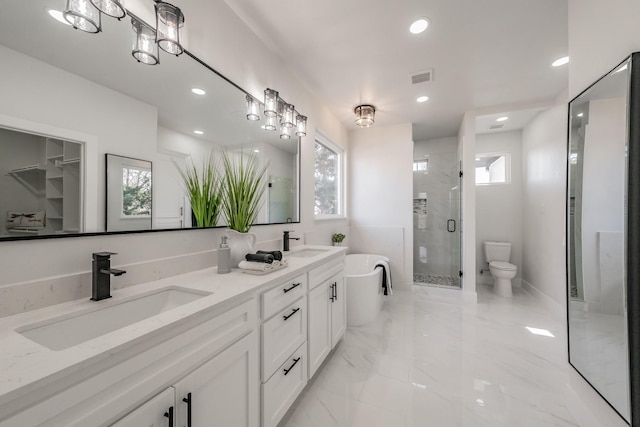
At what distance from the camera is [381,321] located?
2807 mm

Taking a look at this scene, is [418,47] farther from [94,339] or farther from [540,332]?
[540,332]

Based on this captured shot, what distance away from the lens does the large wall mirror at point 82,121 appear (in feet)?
2.63

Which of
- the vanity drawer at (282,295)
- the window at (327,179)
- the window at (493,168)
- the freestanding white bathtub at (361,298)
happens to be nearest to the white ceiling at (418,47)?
the window at (327,179)

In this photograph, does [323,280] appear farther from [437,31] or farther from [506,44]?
[506,44]

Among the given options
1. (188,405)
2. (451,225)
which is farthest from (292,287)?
(451,225)

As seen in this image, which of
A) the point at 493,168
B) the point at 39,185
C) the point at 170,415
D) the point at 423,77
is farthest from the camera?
the point at 493,168

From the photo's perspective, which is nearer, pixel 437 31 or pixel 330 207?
pixel 437 31

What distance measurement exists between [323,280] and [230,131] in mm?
1262

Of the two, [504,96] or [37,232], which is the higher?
[504,96]

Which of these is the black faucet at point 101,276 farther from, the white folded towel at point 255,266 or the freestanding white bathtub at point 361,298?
the freestanding white bathtub at point 361,298

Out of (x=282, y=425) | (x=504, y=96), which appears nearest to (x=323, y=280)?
(x=282, y=425)

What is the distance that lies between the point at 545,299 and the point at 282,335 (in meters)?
3.76

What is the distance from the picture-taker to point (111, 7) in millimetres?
983

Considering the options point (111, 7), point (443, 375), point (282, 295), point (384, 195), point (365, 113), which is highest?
point (365, 113)
